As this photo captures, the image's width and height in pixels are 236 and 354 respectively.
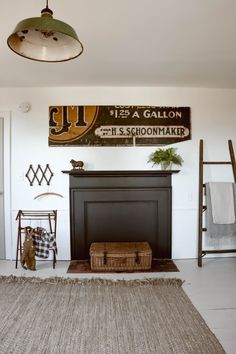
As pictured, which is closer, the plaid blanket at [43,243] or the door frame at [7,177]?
the plaid blanket at [43,243]

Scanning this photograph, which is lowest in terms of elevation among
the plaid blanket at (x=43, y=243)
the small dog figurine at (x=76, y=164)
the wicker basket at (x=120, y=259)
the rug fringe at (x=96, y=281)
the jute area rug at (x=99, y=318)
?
the jute area rug at (x=99, y=318)

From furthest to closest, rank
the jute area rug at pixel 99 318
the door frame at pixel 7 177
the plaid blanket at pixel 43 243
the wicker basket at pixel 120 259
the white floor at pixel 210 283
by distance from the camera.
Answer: the door frame at pixel 7 177
the plaid blanket at pixel 43 243
the wicker basket at pixel 120 259
the white floor at pixel 210 283
the jute area rug at pixel 99 318

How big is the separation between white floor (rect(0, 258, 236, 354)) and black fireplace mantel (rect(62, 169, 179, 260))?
41cm

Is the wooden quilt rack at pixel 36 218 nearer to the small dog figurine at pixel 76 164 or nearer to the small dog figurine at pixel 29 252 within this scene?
the small dog figurine at pixel 29 252

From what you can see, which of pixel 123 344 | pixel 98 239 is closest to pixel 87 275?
pixel 98 239

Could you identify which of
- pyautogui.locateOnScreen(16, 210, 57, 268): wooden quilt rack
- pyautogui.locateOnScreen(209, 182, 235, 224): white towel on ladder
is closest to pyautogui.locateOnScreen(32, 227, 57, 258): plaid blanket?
pyautogui.locateOnScreen(16, 210, 57, 268): wooden quilt rack

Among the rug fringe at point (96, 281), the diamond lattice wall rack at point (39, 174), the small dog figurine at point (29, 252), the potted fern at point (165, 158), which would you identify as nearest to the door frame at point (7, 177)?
the diamond lattice wall rack at point (39, 174)

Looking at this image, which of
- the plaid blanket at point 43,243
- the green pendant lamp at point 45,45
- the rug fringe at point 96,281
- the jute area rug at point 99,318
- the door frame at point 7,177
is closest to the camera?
the green pendant lamp at point 45,45

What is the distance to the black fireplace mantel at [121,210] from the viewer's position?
12.1 feet

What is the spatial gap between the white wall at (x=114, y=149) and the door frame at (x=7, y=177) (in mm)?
51

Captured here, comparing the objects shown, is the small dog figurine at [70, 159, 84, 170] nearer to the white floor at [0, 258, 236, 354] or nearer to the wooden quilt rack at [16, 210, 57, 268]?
the wooden quilt rack at [16, 210, 57, 268]

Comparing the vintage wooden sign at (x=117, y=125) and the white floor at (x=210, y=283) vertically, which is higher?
the vintage wooden sign at (x=117, y=125)

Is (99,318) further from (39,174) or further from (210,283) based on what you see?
(39,174)

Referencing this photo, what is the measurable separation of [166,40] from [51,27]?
147 centimetres
